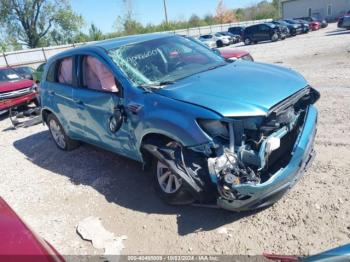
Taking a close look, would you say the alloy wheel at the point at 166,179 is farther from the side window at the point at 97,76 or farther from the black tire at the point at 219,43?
the black tire at the point at 219,43

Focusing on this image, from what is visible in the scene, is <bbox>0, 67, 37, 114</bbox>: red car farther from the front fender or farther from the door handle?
the front fender

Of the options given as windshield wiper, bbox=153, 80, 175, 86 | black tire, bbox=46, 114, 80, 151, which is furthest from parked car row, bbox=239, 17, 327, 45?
windshield wiper, bbox=153, 80, 175, 86

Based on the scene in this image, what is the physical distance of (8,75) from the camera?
1255 centimetres

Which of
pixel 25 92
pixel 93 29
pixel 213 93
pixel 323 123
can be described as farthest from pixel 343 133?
pixel 93 29

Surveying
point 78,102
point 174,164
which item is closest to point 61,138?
point 78,102

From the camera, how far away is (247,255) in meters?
3.21

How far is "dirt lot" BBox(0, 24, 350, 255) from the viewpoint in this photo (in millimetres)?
3389

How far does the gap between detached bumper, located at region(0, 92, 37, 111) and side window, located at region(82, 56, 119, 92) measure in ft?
23.0

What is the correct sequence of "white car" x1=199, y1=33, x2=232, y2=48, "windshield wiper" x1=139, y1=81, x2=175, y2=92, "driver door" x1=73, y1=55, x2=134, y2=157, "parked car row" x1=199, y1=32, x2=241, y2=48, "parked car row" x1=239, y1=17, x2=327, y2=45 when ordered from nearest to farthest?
"windshield wiper" x1=139, y1=81, x2=175, y2=92
"driver door" x1=73, y1=55, x2=134, y2=157
"parked car row" x1=239, y1=17, x2=327, y2=45
"parked car row" x1=199, y1=32, x2=241, y2=48
"white car" x1=199, y1=33, x2=232, y2=48

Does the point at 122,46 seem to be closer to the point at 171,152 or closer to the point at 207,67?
the point at 207,67

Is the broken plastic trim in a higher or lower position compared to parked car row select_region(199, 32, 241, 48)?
higher

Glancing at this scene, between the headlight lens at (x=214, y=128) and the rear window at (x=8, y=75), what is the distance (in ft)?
35.1

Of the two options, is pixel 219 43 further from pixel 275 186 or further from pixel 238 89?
pixel 275 186

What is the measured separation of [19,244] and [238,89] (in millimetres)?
2485
